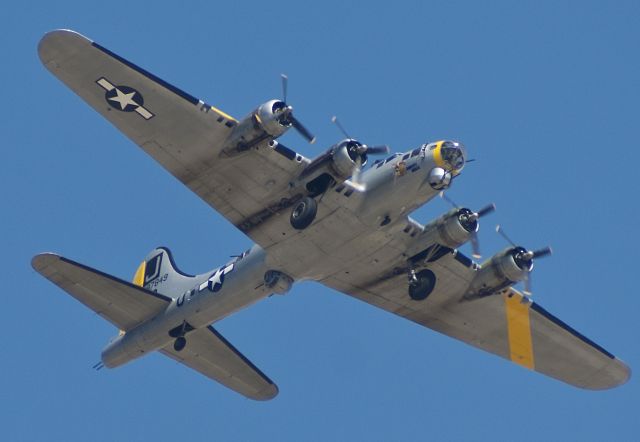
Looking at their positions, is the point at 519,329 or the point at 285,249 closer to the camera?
the point at 285,249

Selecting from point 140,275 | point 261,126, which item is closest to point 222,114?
point 261,126

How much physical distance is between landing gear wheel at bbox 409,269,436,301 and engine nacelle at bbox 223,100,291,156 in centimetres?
A: 835

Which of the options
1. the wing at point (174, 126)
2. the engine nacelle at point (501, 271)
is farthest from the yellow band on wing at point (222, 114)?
the engine nacelle at point (501, 271)

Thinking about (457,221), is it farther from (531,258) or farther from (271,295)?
(271,295)

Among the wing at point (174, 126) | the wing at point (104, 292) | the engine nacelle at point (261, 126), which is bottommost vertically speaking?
the wing at point (104, 292)

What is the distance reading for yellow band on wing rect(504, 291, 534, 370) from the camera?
163ft

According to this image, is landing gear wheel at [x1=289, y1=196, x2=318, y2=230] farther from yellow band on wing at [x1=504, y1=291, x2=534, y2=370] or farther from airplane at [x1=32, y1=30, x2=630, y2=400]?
yellow band on wing at [x1=504, y1=291, x2=534, y2=370]

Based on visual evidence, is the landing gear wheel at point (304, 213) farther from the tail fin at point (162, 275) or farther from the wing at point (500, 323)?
the tail fin at point (162, 275)

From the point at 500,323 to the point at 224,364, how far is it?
10854 mm

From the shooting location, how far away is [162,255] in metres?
53.4

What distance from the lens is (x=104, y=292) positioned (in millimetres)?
47656

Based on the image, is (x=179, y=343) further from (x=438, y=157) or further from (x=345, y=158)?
(x=438, y=157)

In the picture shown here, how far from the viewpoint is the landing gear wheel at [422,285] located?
47156 mm

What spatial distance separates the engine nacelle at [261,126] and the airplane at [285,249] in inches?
1.8
